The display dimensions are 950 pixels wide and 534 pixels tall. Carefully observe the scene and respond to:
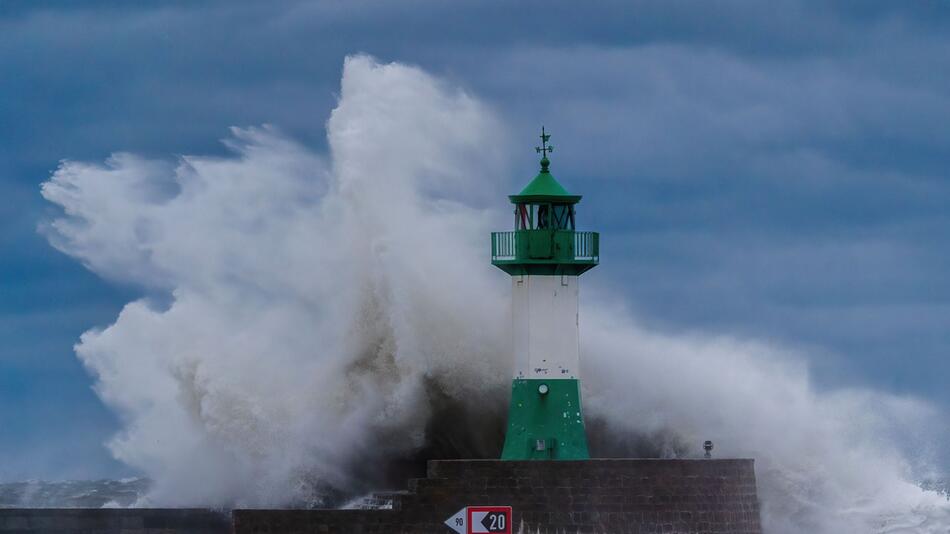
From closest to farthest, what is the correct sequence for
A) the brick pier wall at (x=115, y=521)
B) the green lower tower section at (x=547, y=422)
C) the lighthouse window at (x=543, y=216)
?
the green lower tower section at (x=547, y=422) < the lighthouse window at (x=543, y=216) < the brick pier wall at (x=115, y=521)

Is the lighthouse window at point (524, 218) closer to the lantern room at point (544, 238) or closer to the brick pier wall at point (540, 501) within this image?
the lantern room at point (544, 238)

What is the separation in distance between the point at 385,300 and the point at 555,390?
3600 mm

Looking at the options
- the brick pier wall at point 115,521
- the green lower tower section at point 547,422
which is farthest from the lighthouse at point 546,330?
the brick pier wall at point 115,521

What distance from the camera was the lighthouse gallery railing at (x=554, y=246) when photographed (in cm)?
3219

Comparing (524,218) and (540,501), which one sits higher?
(524,218)

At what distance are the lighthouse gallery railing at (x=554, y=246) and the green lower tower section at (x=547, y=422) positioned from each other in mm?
1772

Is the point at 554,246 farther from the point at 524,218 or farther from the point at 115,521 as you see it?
the point at 115,521

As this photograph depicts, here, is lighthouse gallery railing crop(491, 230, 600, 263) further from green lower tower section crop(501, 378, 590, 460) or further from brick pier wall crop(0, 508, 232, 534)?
brick pier wall crop(0, 508, 232, 534)

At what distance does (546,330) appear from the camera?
32125mm

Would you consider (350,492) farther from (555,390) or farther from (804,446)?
(804,446)

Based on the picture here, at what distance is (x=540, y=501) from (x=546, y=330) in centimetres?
282

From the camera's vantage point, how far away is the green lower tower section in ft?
105

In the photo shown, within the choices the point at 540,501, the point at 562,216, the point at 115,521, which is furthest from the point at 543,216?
the point at 115,521

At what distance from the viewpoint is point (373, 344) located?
3472cm
